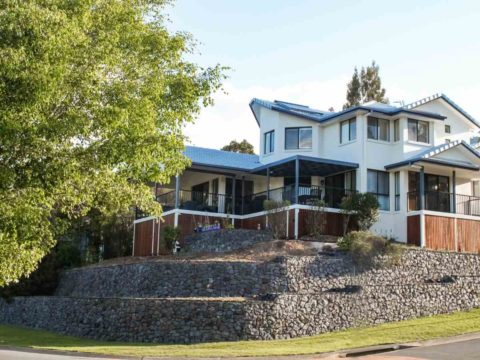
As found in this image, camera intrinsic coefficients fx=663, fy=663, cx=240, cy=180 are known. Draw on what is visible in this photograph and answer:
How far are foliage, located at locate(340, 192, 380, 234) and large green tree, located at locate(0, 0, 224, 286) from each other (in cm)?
1443

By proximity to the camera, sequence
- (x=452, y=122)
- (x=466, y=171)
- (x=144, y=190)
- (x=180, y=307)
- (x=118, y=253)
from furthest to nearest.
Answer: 1. (x=118, y=253)
2. (x=452, y=122)
3. (x=466, y=171)
4. (x=180, y=307)
5. (x=144, y=190)

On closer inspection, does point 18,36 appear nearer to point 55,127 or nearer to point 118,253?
point 55,127

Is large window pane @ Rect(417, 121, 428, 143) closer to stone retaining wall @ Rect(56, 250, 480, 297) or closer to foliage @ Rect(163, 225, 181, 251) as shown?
stone retaining wall @ Rect(56, 250, 480, 297)

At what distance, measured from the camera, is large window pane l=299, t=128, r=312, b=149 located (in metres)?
35.2

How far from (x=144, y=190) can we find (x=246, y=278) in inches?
352

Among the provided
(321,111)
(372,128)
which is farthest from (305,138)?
(372,128)

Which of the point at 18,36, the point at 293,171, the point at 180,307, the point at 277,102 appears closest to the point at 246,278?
the point at 180,307

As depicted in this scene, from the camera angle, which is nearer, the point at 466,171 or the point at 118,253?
the point at 466,171

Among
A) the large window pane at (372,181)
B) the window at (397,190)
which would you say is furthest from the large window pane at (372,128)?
the window at (397,190)

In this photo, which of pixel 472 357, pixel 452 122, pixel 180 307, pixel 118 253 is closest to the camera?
pixel 472 357

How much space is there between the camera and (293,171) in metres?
33.8

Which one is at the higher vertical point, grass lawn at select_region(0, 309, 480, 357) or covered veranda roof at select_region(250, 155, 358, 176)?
covered veranda roof at select_region(250, 155, 358, 176)

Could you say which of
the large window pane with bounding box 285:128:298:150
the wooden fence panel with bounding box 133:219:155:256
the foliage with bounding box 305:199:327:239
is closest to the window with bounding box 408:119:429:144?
the large window pane with bounding box 285:128:298:150

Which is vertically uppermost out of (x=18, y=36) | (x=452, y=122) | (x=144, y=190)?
(x=452, y=122)
